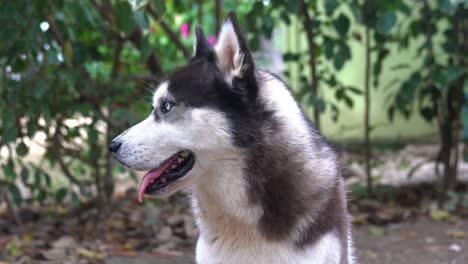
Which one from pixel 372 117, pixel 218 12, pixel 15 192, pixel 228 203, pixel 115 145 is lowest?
pixel 372 117

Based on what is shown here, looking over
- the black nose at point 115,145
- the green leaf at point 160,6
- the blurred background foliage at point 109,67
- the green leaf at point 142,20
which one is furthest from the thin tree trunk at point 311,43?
the black nose at point 115,145

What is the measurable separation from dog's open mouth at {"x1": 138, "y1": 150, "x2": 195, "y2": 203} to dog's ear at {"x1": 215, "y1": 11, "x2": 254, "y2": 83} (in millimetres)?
371

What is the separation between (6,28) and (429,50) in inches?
125

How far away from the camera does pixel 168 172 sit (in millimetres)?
3053

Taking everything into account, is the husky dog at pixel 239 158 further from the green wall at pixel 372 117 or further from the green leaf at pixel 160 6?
the green wall at pixel 372 117

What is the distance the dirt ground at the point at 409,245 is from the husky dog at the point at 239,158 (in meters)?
1.91

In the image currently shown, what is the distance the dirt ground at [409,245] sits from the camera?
4.94 metres

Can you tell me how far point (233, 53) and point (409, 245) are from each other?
2.89m

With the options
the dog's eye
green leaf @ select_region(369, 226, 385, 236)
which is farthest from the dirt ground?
the dog's eye

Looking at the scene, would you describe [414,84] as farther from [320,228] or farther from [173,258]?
[320,228]

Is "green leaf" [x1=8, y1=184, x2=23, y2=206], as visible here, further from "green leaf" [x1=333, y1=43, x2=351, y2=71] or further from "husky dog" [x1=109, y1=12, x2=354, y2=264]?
"green leaf" [x1=333, y1=43, x2=351, y2=71]

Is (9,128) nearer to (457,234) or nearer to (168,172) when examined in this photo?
(168,172)

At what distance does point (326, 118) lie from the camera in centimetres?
946

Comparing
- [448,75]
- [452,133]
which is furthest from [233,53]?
[452,133]
